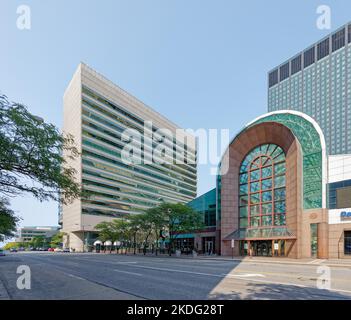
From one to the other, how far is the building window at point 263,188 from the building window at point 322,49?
466ft

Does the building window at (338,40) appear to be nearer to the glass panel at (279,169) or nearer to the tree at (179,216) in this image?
the glass panel at (279,169)

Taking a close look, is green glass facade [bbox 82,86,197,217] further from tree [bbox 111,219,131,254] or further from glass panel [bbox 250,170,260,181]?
glass panel [bbox 250,170,260,181]

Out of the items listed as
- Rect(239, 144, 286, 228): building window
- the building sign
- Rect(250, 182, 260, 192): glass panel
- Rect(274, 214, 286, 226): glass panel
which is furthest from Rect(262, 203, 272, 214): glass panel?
the building sign

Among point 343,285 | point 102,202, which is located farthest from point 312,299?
point 102,202

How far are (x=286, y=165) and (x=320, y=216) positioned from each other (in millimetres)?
9362

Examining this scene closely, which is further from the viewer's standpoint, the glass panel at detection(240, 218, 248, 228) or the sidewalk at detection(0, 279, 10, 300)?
the glass panel at detection(240, 218, 248, 228)

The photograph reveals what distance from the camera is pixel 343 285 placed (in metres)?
14.4

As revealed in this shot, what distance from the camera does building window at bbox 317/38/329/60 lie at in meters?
168

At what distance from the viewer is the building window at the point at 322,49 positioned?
167625 millimetres

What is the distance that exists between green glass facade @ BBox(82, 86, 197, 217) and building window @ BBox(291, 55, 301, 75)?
97407 mm

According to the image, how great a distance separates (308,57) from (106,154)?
433 ft

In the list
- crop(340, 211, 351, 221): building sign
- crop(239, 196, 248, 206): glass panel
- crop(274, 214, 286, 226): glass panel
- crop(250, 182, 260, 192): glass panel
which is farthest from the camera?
crop(239, 196, 248, 206): glass panel

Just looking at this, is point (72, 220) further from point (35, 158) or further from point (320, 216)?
point (35, 158)

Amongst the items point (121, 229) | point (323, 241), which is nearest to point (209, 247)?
point (323, 241)
